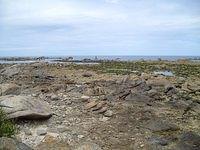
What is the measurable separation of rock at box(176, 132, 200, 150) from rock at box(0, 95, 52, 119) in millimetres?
5356

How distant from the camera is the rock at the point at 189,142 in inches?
512

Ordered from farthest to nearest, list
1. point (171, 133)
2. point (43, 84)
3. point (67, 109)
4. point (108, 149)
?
point (43, 84) < point (67, 109) < point (171, 133) < point (108, 149)

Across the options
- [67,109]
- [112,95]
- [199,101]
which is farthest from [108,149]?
[199,101]

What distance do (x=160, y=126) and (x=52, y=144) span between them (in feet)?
14.3

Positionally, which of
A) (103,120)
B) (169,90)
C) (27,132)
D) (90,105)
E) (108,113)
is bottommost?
(27,132)

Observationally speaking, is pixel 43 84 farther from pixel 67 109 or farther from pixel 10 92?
pixel 67 109

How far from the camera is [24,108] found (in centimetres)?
1478

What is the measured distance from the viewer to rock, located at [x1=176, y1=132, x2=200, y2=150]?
1301 centimetres

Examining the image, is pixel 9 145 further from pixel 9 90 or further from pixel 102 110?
pixel 9 90

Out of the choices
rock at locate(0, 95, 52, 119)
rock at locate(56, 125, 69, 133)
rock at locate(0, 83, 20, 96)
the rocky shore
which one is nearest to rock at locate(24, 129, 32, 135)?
the rocky shore

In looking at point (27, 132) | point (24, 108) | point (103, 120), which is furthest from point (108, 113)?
point (27, 132)

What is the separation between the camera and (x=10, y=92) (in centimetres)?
1984

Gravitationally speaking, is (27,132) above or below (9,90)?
below

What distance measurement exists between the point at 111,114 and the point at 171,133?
9.07ft
